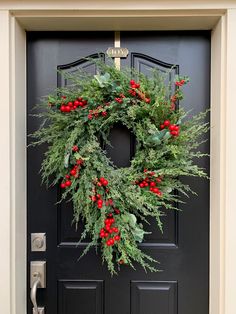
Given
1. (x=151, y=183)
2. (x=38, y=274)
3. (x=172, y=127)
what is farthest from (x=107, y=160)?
(x=38, y=274)

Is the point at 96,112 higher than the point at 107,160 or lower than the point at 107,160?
higher

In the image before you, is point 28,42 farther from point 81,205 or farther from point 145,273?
point 145,273

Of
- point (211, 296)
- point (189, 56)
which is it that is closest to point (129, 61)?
point (189, 56)

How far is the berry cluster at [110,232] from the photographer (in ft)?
4.15

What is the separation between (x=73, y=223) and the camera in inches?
59.0

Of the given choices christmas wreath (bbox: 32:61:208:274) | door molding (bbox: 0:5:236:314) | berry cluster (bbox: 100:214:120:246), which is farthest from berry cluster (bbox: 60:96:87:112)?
berry cluster (bbox: 100:214:120:246)

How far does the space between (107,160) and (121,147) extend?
0.53 feet

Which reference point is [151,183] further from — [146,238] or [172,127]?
[146,238]

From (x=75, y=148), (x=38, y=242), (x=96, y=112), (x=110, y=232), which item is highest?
(x=96, y=112)

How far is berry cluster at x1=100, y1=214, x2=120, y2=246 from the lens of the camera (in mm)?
1264

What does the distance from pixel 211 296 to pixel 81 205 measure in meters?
0.82

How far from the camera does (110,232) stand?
4.17 ft

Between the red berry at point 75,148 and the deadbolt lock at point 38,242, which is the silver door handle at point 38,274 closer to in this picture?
the deadbolt lock at point 38,242

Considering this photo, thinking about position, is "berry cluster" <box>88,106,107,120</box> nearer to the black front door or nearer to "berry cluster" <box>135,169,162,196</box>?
the black front door
